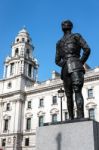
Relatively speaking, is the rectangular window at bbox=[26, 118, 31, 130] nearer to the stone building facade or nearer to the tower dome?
the stone building facade

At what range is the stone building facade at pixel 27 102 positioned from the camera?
39.4 m

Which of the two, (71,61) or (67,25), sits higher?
(67,25)

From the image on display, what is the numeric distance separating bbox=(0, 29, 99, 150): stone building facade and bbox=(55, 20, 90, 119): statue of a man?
30674 mm

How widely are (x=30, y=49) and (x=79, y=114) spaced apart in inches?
1927

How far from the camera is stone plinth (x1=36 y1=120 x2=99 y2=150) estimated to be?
20.3 ft

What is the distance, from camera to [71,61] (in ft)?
24.2

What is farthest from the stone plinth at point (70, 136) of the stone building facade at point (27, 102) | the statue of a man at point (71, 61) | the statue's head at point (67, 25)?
the stone building facade at point (27, 102)

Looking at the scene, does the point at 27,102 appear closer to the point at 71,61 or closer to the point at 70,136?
the point at 71,61

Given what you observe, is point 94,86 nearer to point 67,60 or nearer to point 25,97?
point 25,97

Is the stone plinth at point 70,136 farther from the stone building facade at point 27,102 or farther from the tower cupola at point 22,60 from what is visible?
the tower cupola at point 22,60

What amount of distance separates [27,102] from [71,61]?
39534 mm

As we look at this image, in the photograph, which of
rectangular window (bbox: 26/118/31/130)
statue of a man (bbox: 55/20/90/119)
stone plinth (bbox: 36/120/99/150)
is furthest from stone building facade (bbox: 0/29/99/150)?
stone plinth (bbox: 36/120/99/150)

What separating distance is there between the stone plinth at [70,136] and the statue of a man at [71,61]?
1.66 ft

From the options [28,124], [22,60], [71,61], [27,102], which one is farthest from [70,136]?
[22,60]
